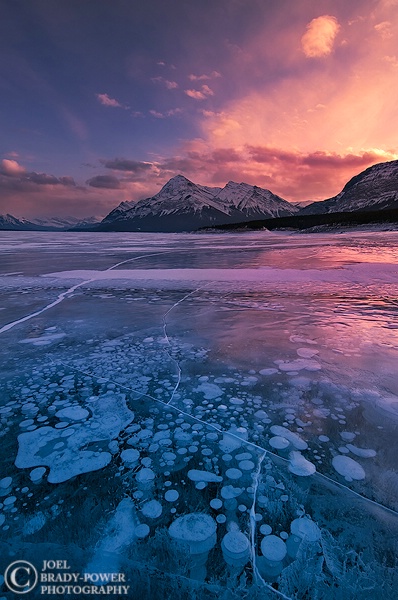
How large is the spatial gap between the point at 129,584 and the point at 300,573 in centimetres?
80

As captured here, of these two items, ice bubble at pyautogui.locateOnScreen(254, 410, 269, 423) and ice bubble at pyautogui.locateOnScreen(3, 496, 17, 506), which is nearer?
ice bubble at pyautogui.locateOnScreen(3, 496, 17, 506)

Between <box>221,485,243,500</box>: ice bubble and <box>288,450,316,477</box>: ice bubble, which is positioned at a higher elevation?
<box>221,485,243,500</box>: ice bubble

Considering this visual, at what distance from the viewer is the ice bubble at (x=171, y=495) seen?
185 centimetres

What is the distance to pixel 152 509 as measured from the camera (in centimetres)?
179

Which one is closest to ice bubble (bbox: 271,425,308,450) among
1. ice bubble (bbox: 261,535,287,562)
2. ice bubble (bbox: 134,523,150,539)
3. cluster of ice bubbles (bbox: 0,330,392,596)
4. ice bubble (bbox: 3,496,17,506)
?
cluster of ice bubbles (bbox: 0,330,392,596)

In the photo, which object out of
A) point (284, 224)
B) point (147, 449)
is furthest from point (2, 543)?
point (284, 224)

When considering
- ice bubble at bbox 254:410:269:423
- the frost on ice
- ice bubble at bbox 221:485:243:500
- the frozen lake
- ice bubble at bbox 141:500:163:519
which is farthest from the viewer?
ice bubble at bbox 254:410:269:423

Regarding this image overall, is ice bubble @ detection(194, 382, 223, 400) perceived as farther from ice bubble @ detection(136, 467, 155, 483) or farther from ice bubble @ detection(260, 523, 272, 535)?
ice bubble @ detection(260, 523, 272, 535)

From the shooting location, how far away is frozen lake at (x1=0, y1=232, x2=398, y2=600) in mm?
1527

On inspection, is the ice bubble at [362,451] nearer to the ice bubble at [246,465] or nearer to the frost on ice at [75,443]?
the ice bubble at [246,465]

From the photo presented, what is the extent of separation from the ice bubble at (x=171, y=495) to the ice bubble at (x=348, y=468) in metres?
1.05

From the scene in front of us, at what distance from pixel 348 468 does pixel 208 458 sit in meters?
0.92

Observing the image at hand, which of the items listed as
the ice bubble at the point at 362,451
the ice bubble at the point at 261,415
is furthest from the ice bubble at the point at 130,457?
the ice bubble at the point at 362,451

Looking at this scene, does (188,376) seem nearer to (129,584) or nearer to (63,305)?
(129,584)
